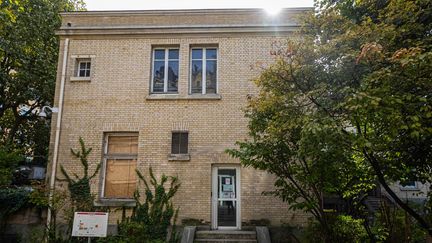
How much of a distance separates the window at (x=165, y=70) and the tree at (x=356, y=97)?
5.71 meters

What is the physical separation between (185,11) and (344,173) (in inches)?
351

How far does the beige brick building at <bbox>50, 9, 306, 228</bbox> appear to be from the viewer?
11.8m

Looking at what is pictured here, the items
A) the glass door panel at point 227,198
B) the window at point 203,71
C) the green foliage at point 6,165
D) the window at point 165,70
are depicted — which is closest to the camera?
the green foliage at point 6,165

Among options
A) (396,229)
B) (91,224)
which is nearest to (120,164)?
(91,224)

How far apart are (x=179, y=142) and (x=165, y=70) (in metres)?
2.96

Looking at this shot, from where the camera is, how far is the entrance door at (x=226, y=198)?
11.6 m

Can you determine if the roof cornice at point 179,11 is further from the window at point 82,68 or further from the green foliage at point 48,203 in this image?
the green foliage at point 48,203

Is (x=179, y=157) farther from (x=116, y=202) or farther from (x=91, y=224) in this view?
(x=91, y=224)

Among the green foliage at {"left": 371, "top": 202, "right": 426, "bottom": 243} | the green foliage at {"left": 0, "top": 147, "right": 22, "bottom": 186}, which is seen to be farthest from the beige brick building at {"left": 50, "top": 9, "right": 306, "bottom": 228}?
the green foliage at {"left": 371, "top": 202, "right": 426, "bottom": 243}

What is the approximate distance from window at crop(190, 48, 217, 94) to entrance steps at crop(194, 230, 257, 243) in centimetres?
512

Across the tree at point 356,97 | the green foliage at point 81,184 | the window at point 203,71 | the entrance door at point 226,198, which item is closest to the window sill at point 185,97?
the window at point 203,71

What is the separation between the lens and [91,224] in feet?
29.9

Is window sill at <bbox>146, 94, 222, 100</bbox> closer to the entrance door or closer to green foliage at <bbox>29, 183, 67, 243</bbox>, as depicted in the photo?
the entrance door

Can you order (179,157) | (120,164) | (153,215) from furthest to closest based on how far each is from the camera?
(120,164)
(179,157)
(153,215)
